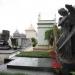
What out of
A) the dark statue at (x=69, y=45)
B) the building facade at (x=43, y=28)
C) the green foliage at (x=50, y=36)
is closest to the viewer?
the dark statue at (x=69, y=45)

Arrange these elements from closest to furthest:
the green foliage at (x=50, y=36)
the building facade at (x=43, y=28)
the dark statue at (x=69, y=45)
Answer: the dark statue at (x=69, y=45)
the green foliage at (x=50, y=36)
the building facade at (x=43, y=28)

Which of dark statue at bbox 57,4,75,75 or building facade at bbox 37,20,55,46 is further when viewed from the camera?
building facade at bbox 37,20,55,46

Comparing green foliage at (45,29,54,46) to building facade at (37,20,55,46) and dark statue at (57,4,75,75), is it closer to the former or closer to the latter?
building facade at (37,20,55,46)

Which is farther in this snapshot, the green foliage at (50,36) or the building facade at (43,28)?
the building facade at (43,28)

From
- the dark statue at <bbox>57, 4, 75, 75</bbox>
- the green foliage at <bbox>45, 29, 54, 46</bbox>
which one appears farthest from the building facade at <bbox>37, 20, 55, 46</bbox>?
the dark statue at <bbox>57, 4, 75, 75</bbox>

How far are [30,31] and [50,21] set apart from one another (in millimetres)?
13347

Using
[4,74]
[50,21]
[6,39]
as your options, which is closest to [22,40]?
[6,39]

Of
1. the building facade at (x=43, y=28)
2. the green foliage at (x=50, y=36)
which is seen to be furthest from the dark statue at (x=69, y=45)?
the building facade at (x=43, y=28)

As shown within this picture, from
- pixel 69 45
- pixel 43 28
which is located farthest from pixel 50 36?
pixel 69 45

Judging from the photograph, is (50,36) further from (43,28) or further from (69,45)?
(69,45)

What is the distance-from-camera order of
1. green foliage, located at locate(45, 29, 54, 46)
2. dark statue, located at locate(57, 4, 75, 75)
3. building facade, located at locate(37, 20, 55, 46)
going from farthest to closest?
building facade, located at locate(37, 20, 55, 46) < green foliage, located at locate(45, 29, 54, 46) < dark statue, located at locate(57, 4, 75, 75)

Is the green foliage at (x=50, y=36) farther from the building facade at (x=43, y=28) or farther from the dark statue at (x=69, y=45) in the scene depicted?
the dark statue at (x=69, y=45)

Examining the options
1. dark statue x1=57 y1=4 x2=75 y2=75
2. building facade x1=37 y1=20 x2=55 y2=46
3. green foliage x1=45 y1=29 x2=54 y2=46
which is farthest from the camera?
building facade x1=37 y1=20 x2=55 y2=46

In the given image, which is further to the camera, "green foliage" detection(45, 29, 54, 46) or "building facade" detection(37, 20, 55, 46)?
"building facade" detection(37, 20, 55, 46)
